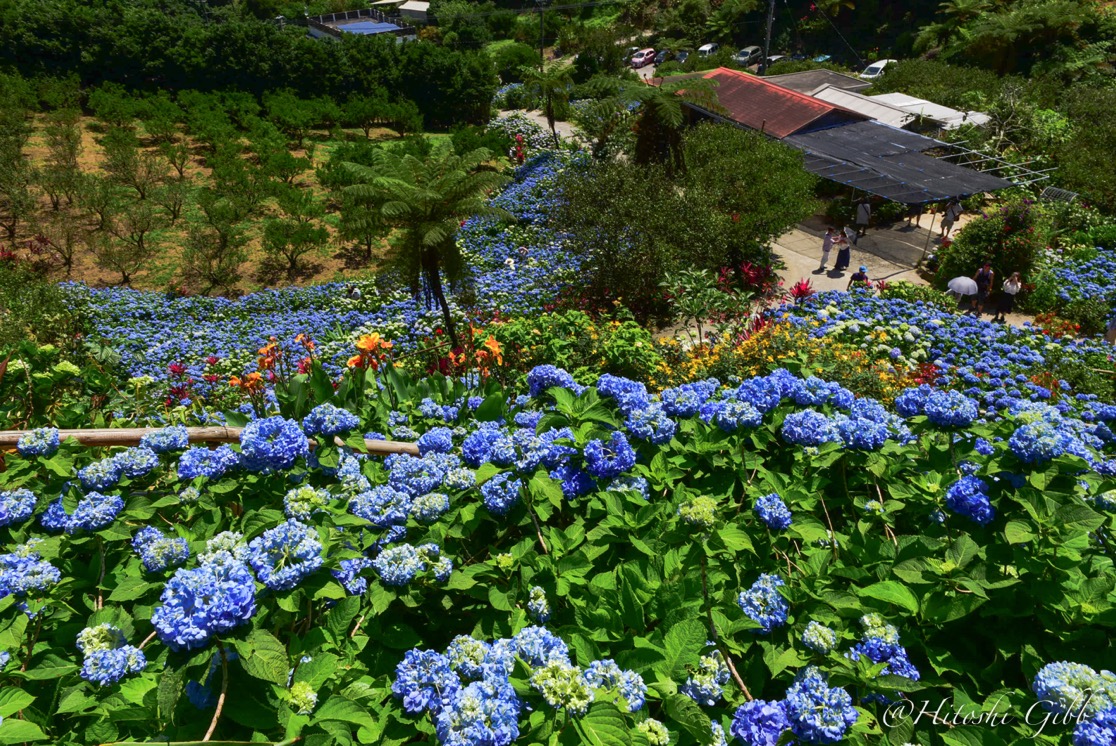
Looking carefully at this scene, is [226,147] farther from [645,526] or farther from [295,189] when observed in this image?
[645,526]

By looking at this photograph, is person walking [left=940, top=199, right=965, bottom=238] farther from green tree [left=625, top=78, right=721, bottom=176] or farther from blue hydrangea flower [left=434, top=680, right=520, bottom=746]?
blue hydrangea flower [left=434, top=680, right=520, bottom=746]

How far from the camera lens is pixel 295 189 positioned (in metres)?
16.9

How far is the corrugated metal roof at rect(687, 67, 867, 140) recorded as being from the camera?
18.0 m

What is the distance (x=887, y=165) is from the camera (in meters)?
15.2

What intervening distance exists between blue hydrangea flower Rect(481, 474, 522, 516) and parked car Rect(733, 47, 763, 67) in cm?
3811

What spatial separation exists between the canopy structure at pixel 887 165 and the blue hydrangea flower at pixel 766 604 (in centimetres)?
1355

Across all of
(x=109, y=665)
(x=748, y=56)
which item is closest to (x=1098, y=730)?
(x=109, y=665)

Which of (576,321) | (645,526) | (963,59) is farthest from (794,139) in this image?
(645,526)

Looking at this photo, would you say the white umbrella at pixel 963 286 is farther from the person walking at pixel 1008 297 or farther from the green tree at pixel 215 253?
the green tree at pixel 215 253

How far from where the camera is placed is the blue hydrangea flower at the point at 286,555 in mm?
1653

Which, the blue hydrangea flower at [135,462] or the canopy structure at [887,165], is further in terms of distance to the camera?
the canopy structure at [887,165]

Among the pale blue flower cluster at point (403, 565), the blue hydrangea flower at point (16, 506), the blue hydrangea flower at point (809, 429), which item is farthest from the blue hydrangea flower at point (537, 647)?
the blue hydrangea flower at point (16, 506)

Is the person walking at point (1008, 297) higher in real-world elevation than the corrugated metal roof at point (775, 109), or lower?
lower

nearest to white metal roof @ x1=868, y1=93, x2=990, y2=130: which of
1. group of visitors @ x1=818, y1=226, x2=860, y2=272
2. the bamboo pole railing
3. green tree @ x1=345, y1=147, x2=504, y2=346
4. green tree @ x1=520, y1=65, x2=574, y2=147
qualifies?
group of visitors @ x1=818, y1=226, x2=860, y2=272
